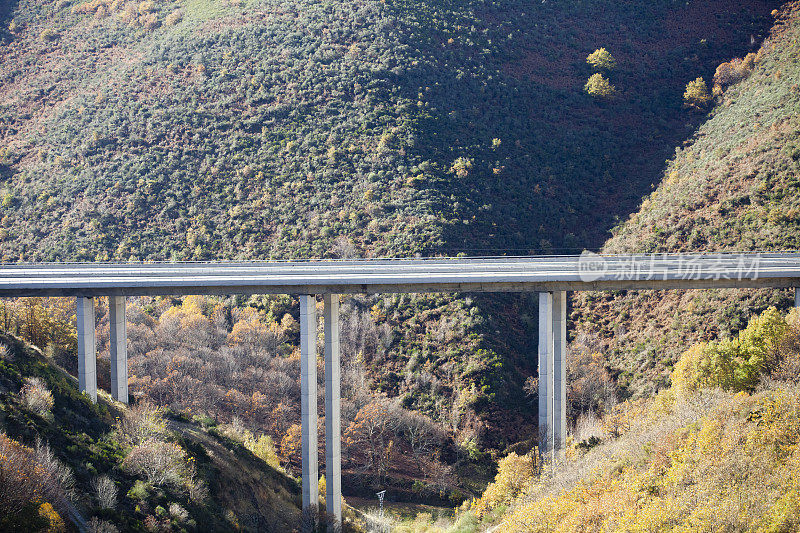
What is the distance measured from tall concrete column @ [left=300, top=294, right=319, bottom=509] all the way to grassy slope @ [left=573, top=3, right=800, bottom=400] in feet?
72.0

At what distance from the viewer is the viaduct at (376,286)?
1268 inches

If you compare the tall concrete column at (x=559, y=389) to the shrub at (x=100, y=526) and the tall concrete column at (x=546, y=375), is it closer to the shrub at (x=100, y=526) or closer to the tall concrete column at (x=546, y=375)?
the tall concrete column at (x=546, y=375)

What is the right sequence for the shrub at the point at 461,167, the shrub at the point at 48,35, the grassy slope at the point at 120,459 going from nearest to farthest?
1. the grassy slope at the point at 120,459
2. the shrub at the point at 461,167
3. the shrub at the point at 48,35

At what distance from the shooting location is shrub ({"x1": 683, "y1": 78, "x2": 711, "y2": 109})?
64.2m

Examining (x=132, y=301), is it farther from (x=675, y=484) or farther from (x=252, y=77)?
(x=675, y=484)

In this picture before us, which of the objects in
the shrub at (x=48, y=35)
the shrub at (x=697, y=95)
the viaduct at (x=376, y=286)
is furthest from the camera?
the shrub at (x=48, y=35)

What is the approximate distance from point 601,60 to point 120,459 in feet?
207

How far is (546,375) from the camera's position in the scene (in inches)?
1299

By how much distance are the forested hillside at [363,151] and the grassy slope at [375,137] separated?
0.21 meters

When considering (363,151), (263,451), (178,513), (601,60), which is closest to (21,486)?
(178,513)

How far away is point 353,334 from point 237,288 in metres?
17.5

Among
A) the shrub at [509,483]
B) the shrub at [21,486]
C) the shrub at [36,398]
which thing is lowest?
the shrub at [509,483]

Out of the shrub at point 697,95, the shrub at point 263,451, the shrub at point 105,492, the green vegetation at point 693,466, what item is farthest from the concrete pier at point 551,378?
the shrub at point 697,95

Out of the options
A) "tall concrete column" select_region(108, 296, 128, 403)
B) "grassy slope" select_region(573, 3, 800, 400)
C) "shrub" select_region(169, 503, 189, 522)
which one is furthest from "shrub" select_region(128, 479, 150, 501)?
"grassy slope" select_region(573, 3, 800, 400)
